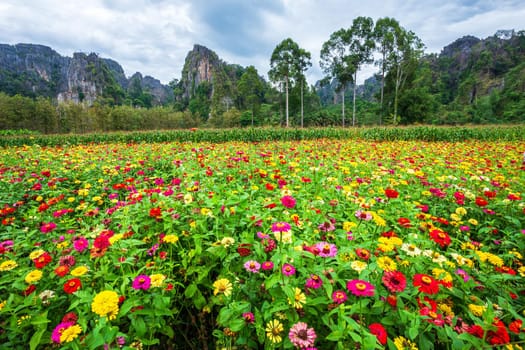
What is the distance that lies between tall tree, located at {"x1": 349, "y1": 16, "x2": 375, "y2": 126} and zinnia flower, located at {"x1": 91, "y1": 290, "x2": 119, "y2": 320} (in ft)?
89.7

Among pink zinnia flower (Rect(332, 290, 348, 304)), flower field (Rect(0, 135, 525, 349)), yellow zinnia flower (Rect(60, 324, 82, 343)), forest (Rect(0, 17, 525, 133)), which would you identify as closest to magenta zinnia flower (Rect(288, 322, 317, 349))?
flower field (Rect(0, 135, 525, 349))

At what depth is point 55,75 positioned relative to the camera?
313 ft

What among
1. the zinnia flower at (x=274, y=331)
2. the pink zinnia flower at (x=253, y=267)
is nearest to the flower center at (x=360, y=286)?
the zinnia flower at (x=274, y=331)

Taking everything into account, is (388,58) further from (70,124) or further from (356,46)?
(70,124)

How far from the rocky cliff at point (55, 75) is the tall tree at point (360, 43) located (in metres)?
73.0

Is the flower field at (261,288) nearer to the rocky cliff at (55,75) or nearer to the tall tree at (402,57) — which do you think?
the tall tree at (402,57)

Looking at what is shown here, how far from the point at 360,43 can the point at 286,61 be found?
9129 mm

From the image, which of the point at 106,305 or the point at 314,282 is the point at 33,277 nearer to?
the point at 106,305

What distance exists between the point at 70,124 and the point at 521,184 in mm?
41035

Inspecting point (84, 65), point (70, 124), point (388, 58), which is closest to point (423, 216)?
point (388, 58)

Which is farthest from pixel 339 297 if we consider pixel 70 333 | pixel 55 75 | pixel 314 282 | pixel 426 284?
pixel 55 75

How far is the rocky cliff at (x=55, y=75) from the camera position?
74.5 m

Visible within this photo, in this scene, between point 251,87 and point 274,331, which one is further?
point 251,87

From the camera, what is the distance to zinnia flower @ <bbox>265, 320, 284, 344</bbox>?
0.88m
